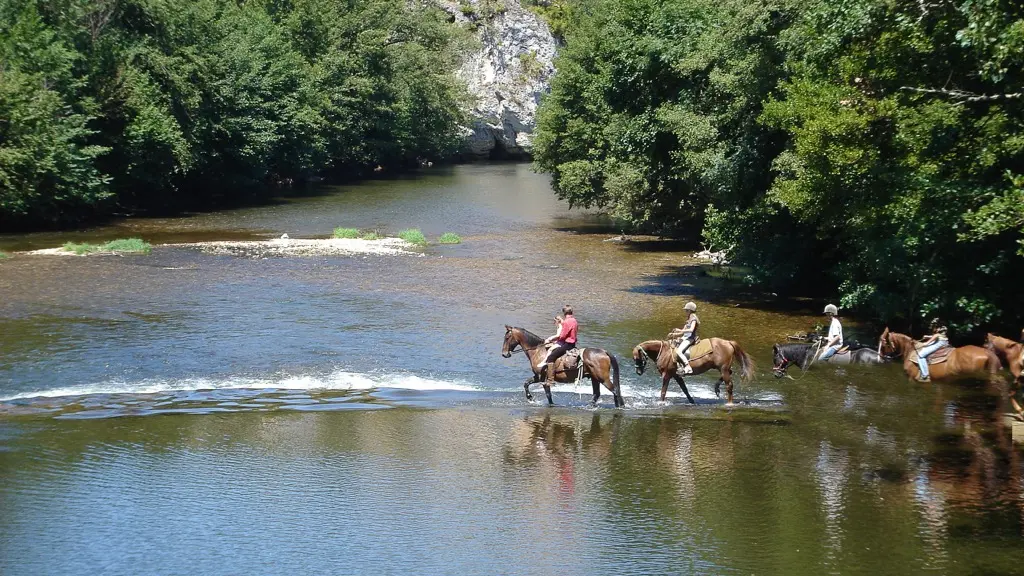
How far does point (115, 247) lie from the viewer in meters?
45.4

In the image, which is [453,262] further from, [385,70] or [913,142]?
[385,70]

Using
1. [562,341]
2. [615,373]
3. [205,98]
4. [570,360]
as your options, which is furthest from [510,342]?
[205,98]

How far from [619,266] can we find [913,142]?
21.5 meters

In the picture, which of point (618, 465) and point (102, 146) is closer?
point (618, 465)

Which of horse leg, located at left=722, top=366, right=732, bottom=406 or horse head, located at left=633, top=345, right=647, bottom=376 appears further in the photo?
horse head, located at left=633, top=345, right=647, bottom=376

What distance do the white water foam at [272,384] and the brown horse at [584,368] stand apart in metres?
1.85

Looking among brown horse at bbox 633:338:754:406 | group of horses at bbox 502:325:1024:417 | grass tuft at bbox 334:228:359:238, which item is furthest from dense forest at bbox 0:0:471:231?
brown horse at bbox 633:338:754:406

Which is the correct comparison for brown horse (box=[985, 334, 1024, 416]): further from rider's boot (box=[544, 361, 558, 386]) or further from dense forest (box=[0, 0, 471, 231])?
dense forest (box=[0, 0, 471, 231])

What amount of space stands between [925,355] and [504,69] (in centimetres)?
10199

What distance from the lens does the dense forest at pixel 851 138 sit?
71.7ft

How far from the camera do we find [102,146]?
5550 cm

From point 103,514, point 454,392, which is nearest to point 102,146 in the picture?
point 454,392

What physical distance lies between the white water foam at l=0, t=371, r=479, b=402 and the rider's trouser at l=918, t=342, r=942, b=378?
33.5ft

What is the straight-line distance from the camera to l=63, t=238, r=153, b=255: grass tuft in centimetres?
4447
